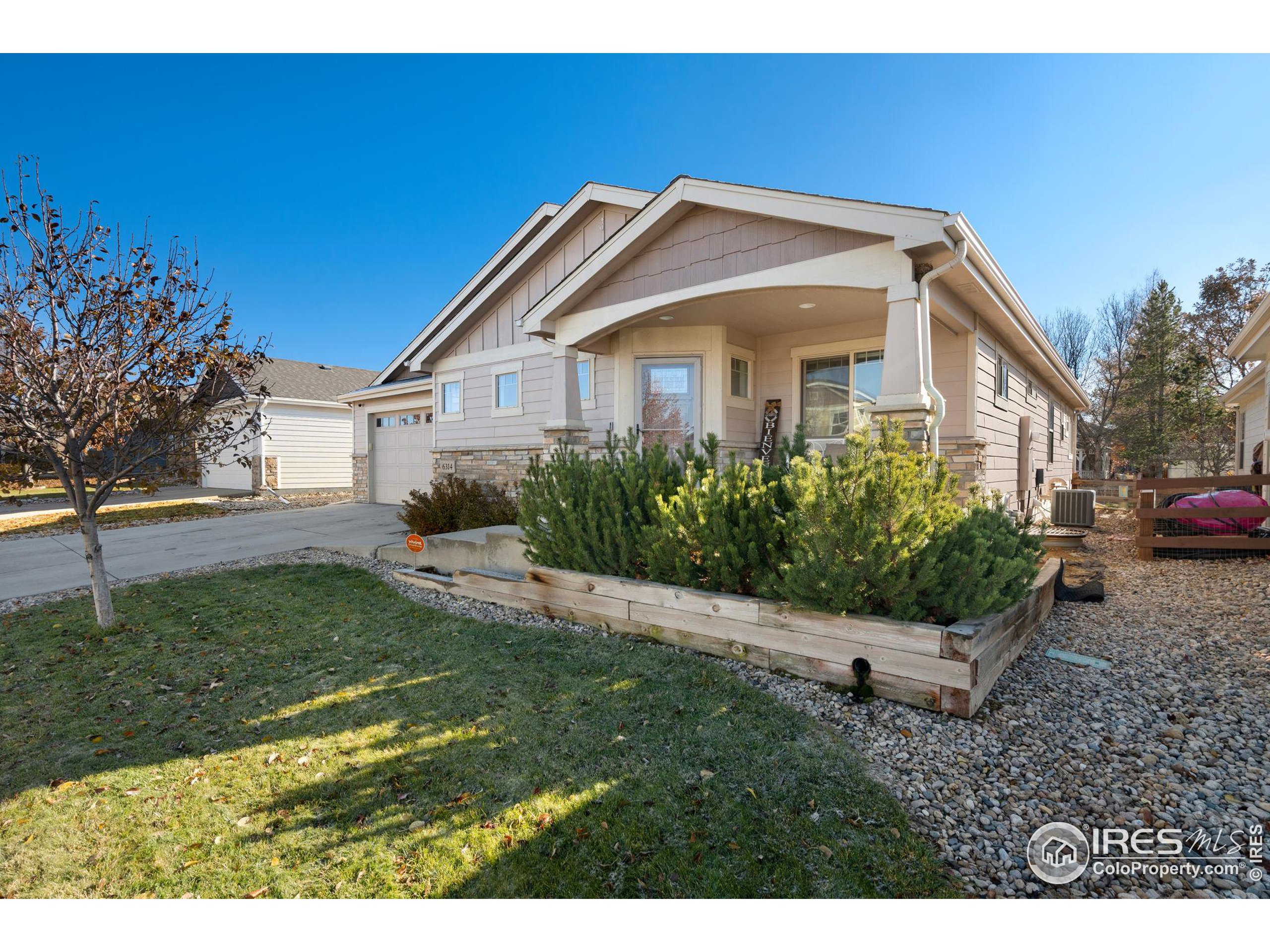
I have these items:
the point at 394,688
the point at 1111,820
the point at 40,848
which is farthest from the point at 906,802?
the point at 40,848

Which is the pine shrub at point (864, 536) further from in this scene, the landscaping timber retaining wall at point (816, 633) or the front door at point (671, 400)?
the front door at point (671, 400)

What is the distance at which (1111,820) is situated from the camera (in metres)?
2.16

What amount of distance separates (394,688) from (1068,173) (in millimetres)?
8630

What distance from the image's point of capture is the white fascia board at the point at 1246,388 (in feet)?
32.9

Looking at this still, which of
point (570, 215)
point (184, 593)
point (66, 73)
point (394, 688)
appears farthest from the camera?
point (570, 215)

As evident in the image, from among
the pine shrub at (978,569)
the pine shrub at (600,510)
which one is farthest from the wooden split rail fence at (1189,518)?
the pine shrub at (600,510)

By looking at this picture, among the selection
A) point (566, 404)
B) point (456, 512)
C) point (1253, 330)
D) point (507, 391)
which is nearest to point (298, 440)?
point (507, 391)

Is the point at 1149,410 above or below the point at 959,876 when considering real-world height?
above

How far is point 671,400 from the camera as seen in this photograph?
26.9ft

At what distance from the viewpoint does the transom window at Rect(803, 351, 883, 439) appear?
309 inches

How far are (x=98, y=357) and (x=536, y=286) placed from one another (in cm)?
646

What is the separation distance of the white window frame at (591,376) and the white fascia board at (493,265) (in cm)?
248

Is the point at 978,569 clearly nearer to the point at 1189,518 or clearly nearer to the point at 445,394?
the point at 1189,518

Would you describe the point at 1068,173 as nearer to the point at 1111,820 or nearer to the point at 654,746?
the point at 1111,820
